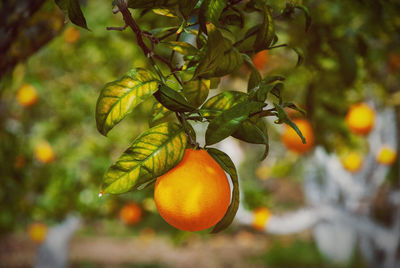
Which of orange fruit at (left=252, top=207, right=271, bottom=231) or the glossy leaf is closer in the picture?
the glossy leaf

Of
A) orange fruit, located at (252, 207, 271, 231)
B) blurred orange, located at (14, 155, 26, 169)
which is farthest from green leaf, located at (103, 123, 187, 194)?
blurred orange, located at (14, 155, 26, 169)

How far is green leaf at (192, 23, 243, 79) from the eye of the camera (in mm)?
Result: 459

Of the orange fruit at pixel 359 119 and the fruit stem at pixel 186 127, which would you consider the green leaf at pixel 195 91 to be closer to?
the fruit stem at pixel 186 127

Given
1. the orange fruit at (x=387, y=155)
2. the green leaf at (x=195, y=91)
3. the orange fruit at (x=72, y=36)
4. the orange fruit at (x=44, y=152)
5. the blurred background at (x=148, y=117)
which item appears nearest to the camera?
the green leaf at (x=195, y=91)

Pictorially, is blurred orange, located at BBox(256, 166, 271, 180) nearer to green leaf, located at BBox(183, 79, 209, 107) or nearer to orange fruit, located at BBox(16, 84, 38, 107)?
orange fruit, located at BBox(16, 84, 38, 107)

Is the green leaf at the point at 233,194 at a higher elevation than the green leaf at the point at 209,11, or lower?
lower

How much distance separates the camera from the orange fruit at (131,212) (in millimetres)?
2625

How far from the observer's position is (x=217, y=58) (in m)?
0.48

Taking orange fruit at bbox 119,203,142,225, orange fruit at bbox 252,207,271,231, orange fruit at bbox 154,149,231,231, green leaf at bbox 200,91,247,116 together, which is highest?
green leaf at bbox 200,91,247,116

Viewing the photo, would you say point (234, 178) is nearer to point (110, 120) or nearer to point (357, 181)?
point (110, 120)

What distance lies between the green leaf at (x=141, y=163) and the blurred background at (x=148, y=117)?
410mm

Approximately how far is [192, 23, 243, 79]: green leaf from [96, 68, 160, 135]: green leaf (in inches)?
3.4

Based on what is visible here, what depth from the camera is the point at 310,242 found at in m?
8.78

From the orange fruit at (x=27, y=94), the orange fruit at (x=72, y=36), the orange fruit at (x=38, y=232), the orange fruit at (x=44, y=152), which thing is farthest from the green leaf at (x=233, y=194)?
the orange fruit at (x=38, y=232)
